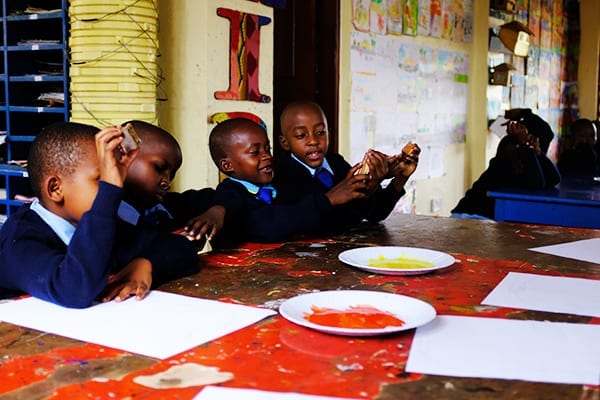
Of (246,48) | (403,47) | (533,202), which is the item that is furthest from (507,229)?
(403,47)

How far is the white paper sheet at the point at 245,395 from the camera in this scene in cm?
82

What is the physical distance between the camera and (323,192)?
7.73 feet

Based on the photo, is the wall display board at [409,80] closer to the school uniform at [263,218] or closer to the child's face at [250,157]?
the child's face at [250,157]

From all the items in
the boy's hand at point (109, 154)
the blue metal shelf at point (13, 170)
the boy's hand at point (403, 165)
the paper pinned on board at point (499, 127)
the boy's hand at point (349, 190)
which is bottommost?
the blue metal shelf at point (13, 170)

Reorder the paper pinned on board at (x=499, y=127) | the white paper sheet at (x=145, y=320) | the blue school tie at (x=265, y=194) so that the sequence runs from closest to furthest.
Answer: the white paper sheet at (x=145, y=320)
the blue school tie at (x=265, y=194)
the paper pinned on board at (x=499, y=127)

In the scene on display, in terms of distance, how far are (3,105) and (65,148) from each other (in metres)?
2.52

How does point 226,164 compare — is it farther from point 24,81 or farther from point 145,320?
point 24,81

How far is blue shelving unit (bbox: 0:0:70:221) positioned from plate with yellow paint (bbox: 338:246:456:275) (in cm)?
212

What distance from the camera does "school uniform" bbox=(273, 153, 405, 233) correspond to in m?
2.21

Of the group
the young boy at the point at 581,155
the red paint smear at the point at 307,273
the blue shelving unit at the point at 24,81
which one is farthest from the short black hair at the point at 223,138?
the young boy at the point at 581,155

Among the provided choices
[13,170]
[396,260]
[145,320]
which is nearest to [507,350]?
[145,320]

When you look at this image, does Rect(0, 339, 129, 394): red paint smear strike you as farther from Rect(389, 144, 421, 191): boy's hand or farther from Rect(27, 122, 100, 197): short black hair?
Rect(389, 144, 421, 191): boy's hand

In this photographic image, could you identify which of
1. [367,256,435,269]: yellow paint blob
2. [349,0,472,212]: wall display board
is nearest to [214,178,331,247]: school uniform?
[367,256,435,269]: yellow paint blob

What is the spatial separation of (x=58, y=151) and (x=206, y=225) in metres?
0.49
